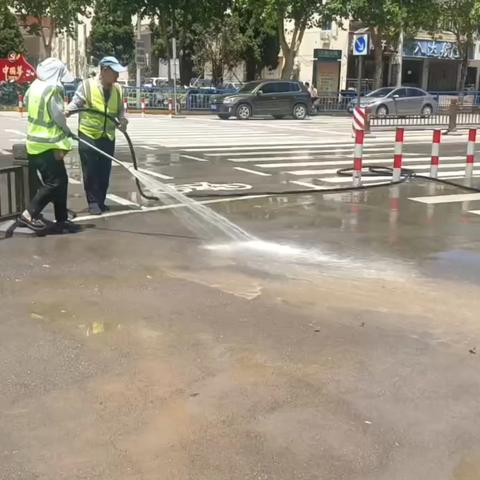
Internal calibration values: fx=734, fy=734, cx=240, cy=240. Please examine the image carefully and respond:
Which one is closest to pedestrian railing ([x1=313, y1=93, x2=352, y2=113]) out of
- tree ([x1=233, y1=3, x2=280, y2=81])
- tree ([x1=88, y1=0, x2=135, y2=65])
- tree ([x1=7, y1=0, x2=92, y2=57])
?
tree ([x1=233, y1=3, x2=280, y2=81])

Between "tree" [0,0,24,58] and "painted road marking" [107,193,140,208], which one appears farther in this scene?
"tree" [0,0,24,58]

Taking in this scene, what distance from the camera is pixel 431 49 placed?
55.5m

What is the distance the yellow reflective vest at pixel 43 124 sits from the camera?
7207mm

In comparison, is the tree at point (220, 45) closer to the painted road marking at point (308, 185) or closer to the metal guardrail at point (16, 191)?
the painted road marking at point (308, 185)

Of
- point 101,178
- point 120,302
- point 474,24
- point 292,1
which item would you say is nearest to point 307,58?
point 474,24

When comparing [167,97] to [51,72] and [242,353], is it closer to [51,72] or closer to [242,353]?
[51,72]

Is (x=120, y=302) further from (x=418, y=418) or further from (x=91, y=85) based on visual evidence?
(x=91, y=85)

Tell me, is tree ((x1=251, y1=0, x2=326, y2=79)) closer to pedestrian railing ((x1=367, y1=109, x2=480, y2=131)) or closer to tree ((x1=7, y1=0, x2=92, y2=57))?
pedestrian railing ((x1=367, y1=109, x2=480, y2=131))

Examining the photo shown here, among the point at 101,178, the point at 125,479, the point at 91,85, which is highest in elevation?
the point at 91,85

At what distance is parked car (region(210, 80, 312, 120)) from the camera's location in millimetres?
29797

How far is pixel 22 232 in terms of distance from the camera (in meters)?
7.55

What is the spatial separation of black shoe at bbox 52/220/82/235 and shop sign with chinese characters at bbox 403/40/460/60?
49.8 metres

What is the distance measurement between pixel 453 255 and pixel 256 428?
4.19 m

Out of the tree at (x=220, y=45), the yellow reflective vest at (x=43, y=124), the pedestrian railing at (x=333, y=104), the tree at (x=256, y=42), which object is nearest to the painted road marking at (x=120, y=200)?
the yellow reflective vest at (x=43, y=124)
